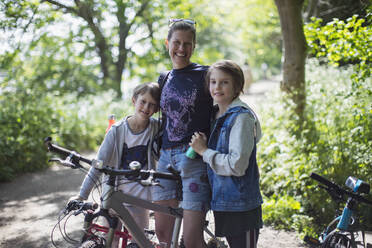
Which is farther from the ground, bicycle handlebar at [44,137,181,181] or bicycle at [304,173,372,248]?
bicycle handlebar at [44,137,181,181]

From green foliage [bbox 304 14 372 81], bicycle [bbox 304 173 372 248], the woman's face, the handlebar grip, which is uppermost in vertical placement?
green foliage [bbox 304 14 372 81]

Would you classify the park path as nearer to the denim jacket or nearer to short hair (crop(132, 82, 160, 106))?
the denim jacket

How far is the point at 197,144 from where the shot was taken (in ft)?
7.57

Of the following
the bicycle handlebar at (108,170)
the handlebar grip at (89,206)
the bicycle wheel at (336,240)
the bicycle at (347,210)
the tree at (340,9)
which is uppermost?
the tree at (340,9)

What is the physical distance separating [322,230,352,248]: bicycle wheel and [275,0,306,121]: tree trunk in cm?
343

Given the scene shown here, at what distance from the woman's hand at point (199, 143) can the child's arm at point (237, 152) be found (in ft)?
0.26

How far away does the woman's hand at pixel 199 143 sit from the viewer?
2288 millimetres

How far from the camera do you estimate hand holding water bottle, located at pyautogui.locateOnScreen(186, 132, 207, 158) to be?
2291mm

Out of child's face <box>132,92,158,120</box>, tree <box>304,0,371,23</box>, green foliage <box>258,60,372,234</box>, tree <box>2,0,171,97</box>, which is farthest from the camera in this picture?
tree <box>2,0,171,97</box>

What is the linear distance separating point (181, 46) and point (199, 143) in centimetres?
77

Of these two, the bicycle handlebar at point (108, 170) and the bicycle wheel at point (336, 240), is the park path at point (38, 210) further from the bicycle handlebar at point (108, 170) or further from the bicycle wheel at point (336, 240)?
the bicycle handlebar at point (108, 170)

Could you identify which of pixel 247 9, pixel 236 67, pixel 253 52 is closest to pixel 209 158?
pixel 236 67

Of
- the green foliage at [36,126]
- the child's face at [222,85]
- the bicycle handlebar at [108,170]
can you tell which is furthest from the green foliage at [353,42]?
the bicycle handlebar at [108,170]

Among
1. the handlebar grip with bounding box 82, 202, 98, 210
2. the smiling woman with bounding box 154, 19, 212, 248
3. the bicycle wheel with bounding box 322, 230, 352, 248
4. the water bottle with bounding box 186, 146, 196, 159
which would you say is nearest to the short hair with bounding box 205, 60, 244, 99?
Answer: the smiling woman with bounding box 154, 19, 212, 248
